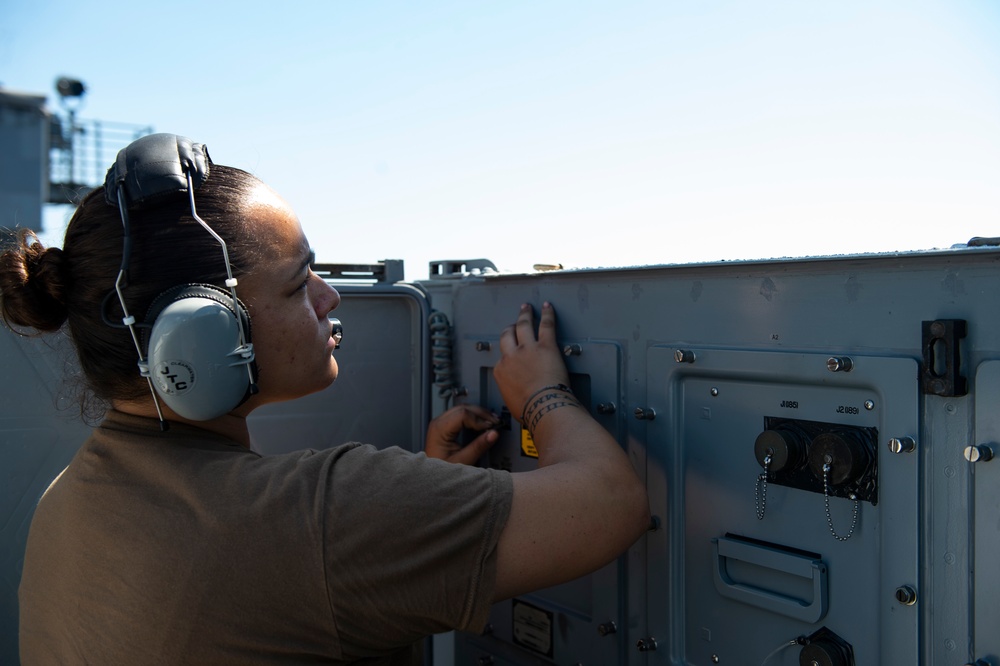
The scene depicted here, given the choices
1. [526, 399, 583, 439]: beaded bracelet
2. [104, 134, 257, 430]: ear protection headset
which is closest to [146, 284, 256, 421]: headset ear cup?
[104, 134, 257, 430]: ear protection headset

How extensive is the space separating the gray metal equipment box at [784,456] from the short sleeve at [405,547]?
1.98 ft

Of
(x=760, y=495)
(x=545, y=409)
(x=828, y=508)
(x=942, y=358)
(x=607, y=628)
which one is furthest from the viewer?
(x=607, y=628)

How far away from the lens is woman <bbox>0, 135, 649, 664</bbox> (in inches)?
47.0

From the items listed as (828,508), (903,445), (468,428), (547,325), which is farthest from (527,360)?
(903,445)

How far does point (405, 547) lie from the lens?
1.24 metres

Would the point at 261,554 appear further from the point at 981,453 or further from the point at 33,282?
the point at 981,453

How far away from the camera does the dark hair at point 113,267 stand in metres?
1.31

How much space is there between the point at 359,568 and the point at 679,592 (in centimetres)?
87

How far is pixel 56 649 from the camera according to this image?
4.31ft

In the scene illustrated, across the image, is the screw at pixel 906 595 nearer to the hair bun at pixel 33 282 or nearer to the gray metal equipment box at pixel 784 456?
the gray metal equipment box at pixel 784 456

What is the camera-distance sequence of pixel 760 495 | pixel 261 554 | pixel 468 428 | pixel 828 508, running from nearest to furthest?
1. pixel 261 554
2. pixel 828 508
3. pixel 760 495
4. pixel 468 428

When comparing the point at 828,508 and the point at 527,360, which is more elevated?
the point at 527,360

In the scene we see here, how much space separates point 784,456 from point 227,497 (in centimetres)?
102

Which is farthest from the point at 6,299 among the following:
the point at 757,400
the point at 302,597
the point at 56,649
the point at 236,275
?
the point at 757,400
